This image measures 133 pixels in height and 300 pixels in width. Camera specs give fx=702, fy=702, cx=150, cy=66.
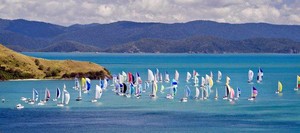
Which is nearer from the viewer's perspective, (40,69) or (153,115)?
(153,115)

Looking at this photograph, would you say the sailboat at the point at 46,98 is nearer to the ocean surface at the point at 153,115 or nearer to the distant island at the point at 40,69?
the ocean surface at the point at 153,115

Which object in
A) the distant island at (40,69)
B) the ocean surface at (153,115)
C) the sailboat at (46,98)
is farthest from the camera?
the distant island at (40,69)

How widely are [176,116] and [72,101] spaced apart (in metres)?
27.0

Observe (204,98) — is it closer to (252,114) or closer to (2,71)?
(252,114)

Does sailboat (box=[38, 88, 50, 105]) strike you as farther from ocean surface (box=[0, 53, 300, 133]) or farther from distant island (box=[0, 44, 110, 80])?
distant island (box=[0, 44, 110, 80])

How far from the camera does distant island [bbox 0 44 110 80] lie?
171 meters

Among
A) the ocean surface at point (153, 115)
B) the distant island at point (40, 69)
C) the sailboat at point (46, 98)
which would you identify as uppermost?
the distant island at point (40, 69)

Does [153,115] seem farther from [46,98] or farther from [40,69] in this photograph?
[40,69]

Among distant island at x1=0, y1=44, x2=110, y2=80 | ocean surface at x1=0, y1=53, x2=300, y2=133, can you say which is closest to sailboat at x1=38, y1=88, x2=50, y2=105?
ocean surface at x1=0, y1=53, x2=300, y2=133

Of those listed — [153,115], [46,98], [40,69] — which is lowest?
[153,115]

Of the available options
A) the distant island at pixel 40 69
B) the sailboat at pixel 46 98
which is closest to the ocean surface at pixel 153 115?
the sailboat at pixel 46 98

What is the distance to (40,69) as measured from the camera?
178000mm

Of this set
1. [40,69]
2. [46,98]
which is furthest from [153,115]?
[40,69]

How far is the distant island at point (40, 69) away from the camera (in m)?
171
